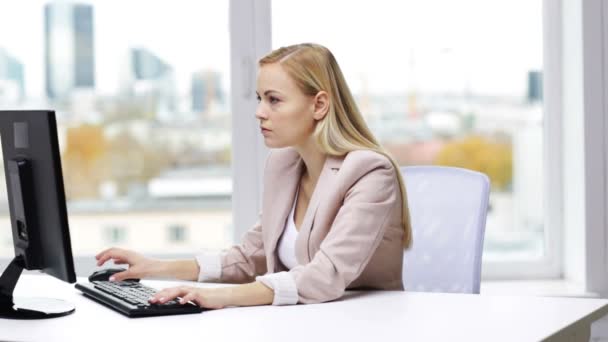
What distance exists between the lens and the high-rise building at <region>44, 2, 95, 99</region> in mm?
3592

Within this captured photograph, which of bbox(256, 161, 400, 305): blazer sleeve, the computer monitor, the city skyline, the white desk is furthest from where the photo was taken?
the city skyline

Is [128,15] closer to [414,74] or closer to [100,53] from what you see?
[100,53]

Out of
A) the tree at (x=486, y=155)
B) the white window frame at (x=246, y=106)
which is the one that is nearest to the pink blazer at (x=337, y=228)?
the white window frame at (x=246, y=106)

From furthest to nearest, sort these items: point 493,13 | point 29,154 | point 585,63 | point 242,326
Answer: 1. point 493,13
2. point 585,63
3. point 29,154
4. point 242,326

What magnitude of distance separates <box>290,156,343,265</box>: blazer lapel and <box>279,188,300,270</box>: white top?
7 cm

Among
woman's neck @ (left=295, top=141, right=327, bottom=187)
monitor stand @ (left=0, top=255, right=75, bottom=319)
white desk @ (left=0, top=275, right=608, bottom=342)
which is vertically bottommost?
white desk @ (left=0, top=275, right=608, bottom=342)

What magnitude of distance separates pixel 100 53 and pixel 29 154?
1.86 metres

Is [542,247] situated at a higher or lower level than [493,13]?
lower

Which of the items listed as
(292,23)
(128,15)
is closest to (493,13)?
(292,23)

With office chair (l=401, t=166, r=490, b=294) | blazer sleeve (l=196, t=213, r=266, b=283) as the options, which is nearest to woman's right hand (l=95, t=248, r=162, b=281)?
blazer sleeve (l=196, t=213, r=266, b=283)

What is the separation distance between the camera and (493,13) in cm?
357

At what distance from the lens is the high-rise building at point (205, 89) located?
140 inches

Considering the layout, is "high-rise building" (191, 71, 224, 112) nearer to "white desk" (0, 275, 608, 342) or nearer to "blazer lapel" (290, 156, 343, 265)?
"blazer lapel" (290, 156, 343, 265)

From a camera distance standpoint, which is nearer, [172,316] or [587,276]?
[172,316]
